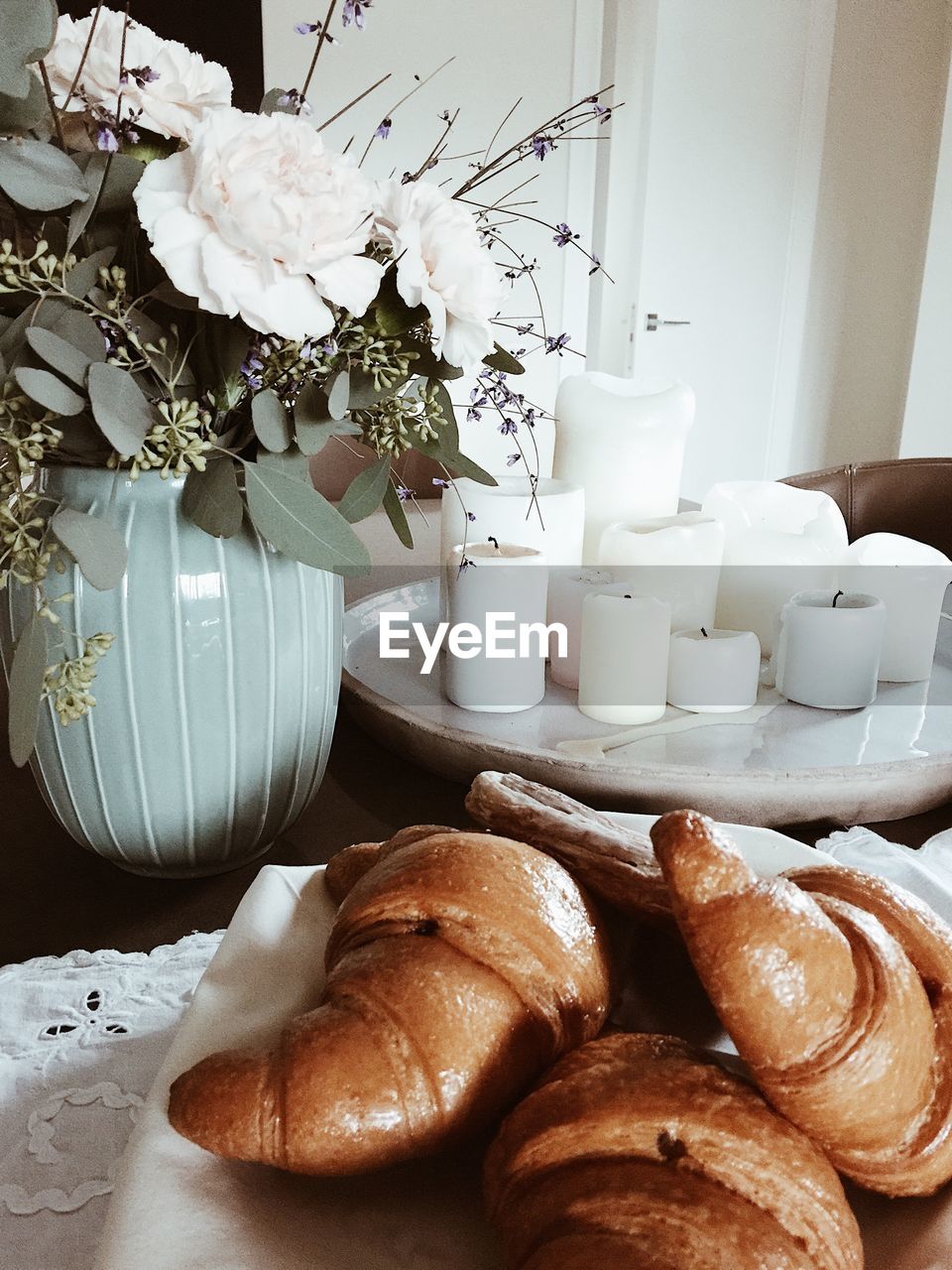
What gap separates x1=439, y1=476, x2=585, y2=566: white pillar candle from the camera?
2.68 ft

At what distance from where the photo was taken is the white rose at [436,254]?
0.48 metres

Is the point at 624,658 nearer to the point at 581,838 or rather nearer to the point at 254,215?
the point at 581,838

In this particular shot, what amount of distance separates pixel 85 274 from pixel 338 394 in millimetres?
132

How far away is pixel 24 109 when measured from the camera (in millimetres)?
444

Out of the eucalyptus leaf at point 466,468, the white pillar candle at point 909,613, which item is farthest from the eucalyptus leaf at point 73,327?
the white pillar candle at point 909,613

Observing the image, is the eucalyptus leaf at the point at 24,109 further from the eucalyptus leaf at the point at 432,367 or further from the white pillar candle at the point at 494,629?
the white pillar candle at the point at 494,629

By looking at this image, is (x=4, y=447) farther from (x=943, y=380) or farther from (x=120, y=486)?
(x=943, y=380)

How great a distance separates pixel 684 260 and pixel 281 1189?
3.59 metres

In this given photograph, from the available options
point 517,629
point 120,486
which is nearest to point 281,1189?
point 120,486

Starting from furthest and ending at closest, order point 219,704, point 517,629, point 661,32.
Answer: point 661,32
point 517,629
point 219,704

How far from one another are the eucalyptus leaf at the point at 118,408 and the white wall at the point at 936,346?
138 inches

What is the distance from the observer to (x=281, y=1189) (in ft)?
1.11

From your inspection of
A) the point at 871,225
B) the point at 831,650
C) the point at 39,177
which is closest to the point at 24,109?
the point at 39,177

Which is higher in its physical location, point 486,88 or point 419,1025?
point 486,88
